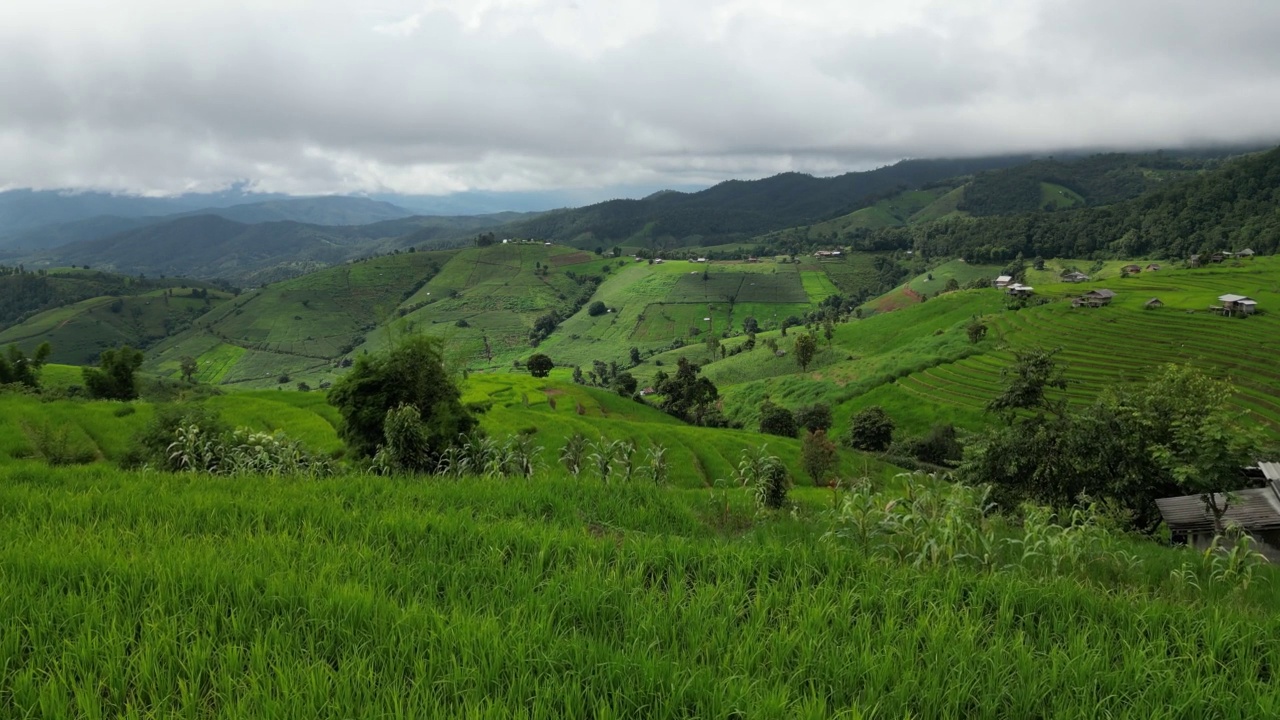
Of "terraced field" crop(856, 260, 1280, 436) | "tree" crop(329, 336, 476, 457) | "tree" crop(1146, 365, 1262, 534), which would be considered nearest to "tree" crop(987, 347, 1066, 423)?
"tree" crop(1146, 365, 1262, 534)

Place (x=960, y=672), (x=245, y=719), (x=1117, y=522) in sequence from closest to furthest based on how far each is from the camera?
(x=245, y=719)
(x=960, y=672)
(x=1117, y=522)

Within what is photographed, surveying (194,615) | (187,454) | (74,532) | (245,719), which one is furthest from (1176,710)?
(187,454)

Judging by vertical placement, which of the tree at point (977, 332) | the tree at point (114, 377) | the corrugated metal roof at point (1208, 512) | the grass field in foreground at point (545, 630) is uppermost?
the grass field in foreground at point (545, 630)

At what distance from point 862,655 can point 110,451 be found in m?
46.2

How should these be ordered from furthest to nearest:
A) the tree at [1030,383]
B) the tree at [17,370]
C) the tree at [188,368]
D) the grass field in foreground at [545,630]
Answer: the tree at [188,368]
the tree at [17,370]
the tree at [1030,383]
the grass field in foreground at [545,630]

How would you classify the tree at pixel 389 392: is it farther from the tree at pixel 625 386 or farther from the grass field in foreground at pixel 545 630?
the tree at pixel 625 386

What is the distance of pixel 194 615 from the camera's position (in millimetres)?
4344

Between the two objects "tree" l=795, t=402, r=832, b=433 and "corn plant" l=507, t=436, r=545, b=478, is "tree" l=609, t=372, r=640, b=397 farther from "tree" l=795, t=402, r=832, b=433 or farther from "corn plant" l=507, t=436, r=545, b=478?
"corn plant" l=507, t=436, r=545, b=478

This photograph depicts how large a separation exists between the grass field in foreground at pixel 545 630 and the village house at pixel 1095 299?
133644mm

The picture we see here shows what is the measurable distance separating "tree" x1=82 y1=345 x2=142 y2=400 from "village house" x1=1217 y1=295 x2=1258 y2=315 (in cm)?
14724

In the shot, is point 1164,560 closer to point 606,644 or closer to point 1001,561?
point 1001,561

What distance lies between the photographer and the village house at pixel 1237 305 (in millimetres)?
93375

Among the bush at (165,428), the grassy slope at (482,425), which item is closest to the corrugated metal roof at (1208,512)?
the grassy slope at (482,425)

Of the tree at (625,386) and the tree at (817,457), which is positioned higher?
the tree at (817,457)
